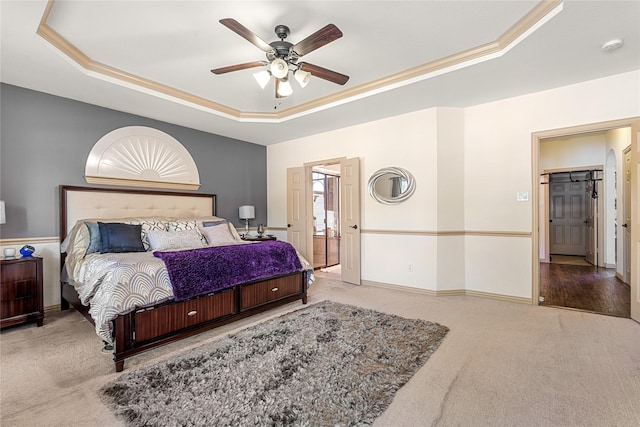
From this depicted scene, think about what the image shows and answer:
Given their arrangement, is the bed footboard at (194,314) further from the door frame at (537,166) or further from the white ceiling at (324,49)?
the door frame at (537,166)

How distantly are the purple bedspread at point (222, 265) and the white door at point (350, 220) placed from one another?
53.2 inches

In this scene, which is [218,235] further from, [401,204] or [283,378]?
[401,204]

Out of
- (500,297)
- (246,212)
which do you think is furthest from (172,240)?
(500,297)

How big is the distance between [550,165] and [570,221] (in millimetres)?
2307

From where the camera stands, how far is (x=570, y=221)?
748 centimetres

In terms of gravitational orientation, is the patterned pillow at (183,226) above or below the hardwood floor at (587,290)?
above

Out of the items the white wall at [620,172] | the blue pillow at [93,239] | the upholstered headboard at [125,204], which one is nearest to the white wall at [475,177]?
the white wall at [620,172]

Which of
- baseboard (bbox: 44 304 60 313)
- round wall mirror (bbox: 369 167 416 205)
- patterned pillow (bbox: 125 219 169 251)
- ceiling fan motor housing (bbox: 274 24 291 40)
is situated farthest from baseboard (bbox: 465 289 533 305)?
baseboard (bbox: 44 304 60 313)

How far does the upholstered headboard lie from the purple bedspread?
5.03 ft

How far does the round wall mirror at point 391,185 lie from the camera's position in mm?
4289

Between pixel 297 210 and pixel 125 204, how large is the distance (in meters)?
2.64

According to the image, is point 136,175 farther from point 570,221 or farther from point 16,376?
point 570,221

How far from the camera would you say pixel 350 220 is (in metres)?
4.86

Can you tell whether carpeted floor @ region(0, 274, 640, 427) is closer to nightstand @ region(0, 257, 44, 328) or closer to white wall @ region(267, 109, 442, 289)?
nightstand @ region(0, 257, 44, 328)
